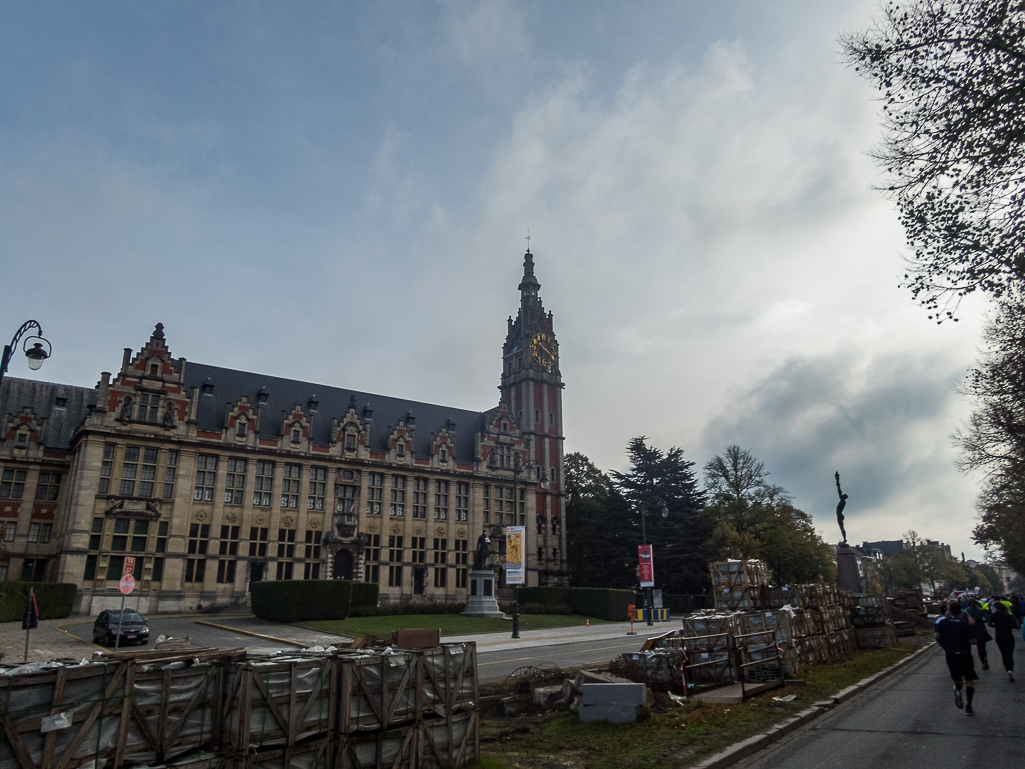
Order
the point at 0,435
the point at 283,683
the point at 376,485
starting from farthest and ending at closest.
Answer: the point at 376,485 < the point at 0,435 < the point at 283,683

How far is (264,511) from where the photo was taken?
49.4 m

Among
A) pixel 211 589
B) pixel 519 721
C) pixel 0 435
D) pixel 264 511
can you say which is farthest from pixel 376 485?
pixel 519 721

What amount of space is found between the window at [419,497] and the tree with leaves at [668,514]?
18.6 m

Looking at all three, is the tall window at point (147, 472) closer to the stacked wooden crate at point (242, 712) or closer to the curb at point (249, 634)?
the curb at point (249, 634)

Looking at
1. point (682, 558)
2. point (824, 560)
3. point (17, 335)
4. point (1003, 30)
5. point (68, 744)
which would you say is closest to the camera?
point (68, 744)

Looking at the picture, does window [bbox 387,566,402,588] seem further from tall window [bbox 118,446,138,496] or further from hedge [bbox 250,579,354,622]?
tall window [bbox 118,446,138,496]

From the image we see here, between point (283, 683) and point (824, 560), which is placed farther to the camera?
point (824, 560)

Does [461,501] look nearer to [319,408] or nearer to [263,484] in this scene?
[319,408]

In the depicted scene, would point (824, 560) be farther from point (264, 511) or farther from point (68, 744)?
point (68, 744)

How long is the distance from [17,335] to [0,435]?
120 ft

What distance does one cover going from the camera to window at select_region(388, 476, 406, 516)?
55875 mm

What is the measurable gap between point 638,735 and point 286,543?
43842mm

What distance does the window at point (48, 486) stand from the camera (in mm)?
46750

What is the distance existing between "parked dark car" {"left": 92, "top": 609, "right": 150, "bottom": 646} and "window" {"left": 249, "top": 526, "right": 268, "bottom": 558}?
21.0 metres
